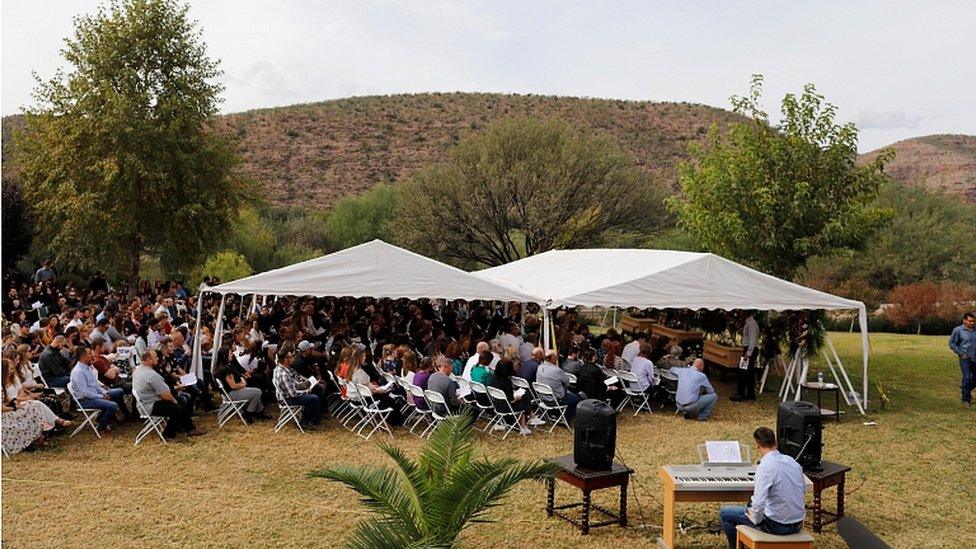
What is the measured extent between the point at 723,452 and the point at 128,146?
66.9 ft

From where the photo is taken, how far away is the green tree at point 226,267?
30938mm

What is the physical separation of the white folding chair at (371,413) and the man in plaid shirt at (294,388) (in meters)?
0.69

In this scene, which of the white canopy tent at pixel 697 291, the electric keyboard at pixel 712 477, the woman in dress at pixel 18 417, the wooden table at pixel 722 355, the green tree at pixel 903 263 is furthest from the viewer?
the green tree at pixel 903 263

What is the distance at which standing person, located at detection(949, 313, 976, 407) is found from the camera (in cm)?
1393

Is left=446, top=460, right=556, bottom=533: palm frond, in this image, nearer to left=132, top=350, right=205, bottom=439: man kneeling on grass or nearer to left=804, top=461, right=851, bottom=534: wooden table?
left=804, top=461, right=851, bottom=534: wooden table

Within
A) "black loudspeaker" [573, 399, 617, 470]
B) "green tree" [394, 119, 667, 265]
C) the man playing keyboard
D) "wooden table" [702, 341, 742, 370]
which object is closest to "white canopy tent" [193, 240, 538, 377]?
"wooden table" [702, 341, 742, 370]

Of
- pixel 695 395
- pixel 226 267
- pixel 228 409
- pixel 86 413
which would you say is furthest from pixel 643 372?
pixel 226 267

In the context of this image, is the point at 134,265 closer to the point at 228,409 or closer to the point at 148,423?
the point at 228,409

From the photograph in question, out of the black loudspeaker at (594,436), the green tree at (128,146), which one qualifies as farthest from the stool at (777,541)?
the green tree at (128,146)

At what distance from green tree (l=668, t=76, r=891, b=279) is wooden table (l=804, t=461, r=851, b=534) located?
10.3 m

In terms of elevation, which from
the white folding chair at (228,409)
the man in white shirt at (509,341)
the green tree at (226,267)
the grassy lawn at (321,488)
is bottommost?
the grassy lawn at (321,488)

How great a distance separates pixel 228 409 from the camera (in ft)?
36.5

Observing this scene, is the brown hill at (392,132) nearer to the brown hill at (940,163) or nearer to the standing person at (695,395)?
the brown hill at (940,163)

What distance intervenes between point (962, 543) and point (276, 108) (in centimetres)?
7128
